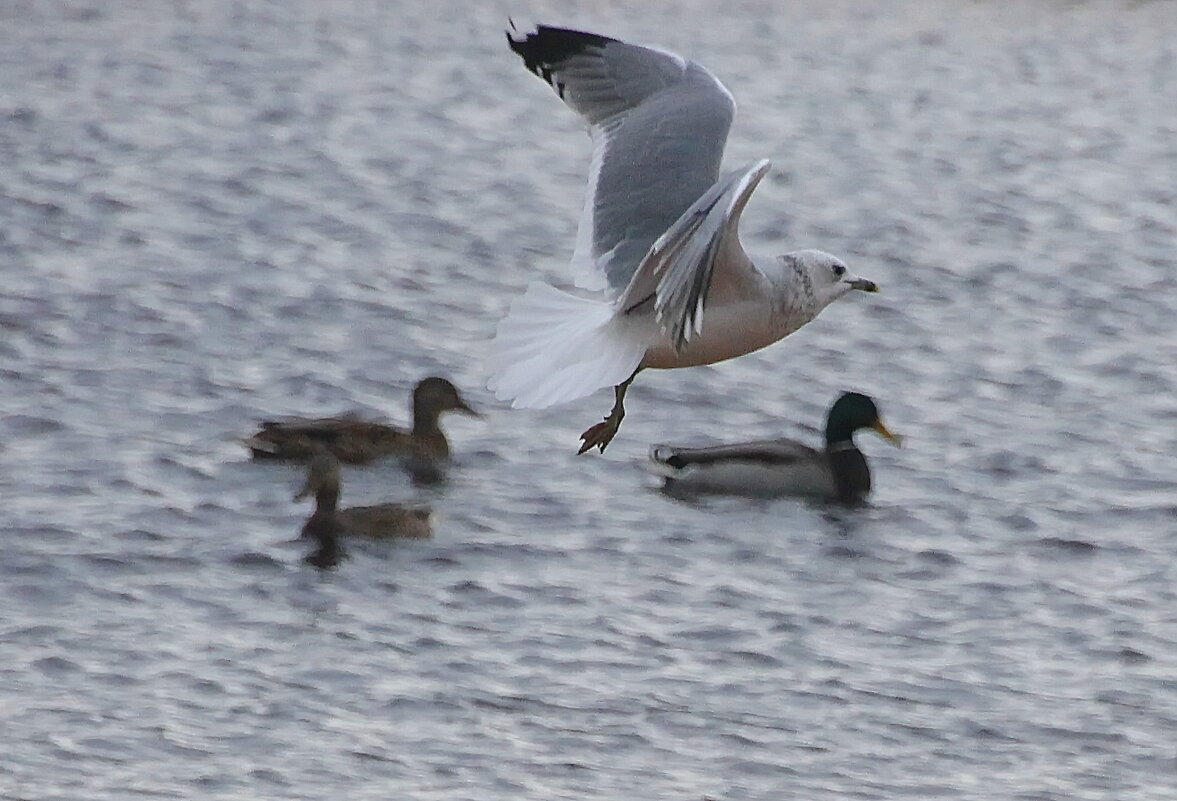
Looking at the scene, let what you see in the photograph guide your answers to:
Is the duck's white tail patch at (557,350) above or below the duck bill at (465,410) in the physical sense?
above

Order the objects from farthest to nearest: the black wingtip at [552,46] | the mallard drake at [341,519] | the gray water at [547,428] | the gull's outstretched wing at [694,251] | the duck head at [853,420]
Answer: the duck head at [853,420], the mallard drake at [341,519], the gray water at [547,428], the black wingtip at [552,46], the gull's outstretched wing at [694,251]

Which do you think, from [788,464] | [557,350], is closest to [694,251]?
[557,350]

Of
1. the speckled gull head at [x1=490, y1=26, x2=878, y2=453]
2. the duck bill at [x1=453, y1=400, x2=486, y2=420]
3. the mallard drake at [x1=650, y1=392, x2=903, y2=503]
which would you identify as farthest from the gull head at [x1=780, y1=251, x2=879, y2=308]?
the duck bill at [x1=453, y1=400, x2=486, y2=420]

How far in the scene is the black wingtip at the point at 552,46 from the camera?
280 inches

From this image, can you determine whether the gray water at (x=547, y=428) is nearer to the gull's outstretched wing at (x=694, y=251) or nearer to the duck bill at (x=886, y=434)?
the duck bill at (x=886, y=434)

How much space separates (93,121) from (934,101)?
6088mm

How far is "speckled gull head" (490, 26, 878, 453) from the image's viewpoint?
18.5ft

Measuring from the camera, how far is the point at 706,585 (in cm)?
986

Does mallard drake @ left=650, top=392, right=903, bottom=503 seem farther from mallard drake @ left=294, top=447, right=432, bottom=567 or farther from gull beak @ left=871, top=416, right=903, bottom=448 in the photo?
mallard drake @ left=294, top=447, right=432, bottom=567

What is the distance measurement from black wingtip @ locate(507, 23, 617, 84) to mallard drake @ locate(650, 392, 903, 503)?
163 inches

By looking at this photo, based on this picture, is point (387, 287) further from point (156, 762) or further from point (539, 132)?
point (156, 762)

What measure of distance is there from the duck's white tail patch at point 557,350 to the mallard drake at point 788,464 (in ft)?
16.1

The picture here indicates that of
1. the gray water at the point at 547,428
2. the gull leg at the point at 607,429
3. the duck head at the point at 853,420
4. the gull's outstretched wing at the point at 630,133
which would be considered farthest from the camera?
the duck head at the point at 853,420

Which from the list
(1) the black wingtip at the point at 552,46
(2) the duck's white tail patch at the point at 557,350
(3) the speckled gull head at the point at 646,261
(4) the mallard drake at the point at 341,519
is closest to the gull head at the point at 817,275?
(3) the speckled gull head at the point at 646,261
